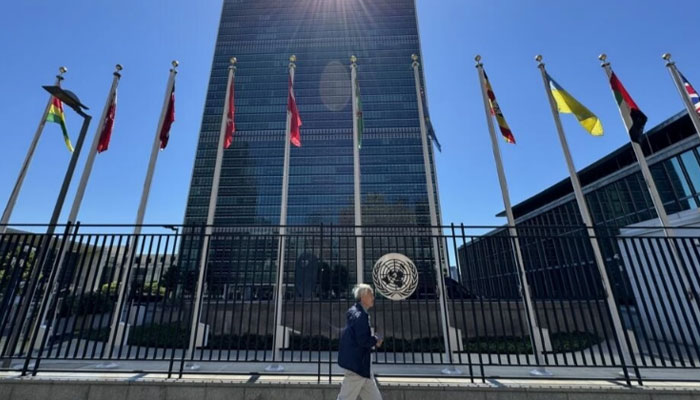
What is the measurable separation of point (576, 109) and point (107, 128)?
14.2m

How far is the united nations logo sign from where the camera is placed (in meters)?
7.39

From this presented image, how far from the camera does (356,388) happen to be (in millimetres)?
4324

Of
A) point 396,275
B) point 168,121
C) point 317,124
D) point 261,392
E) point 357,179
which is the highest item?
point 317,124

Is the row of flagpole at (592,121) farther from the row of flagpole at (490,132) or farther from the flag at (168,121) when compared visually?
the flag at (168,121)

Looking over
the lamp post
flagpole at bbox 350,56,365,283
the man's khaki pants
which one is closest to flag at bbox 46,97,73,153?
the lamp post

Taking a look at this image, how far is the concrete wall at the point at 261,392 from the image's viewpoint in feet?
16.4

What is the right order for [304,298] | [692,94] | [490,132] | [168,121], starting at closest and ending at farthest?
[304,298] → [692,94] → [490,132] → [168,121]

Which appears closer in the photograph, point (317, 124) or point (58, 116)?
point (58, 116)

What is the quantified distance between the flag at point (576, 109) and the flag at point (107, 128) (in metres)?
13.9

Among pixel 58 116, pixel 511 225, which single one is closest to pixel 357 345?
pixel 511 225

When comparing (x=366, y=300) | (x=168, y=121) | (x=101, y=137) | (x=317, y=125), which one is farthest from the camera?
(x=317, y=125)

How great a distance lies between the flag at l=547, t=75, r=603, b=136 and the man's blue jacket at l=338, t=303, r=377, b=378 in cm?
871

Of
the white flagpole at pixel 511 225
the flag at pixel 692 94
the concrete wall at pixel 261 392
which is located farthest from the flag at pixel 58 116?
the flag at pixel 692 94

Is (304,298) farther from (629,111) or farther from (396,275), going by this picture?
(629,111)
